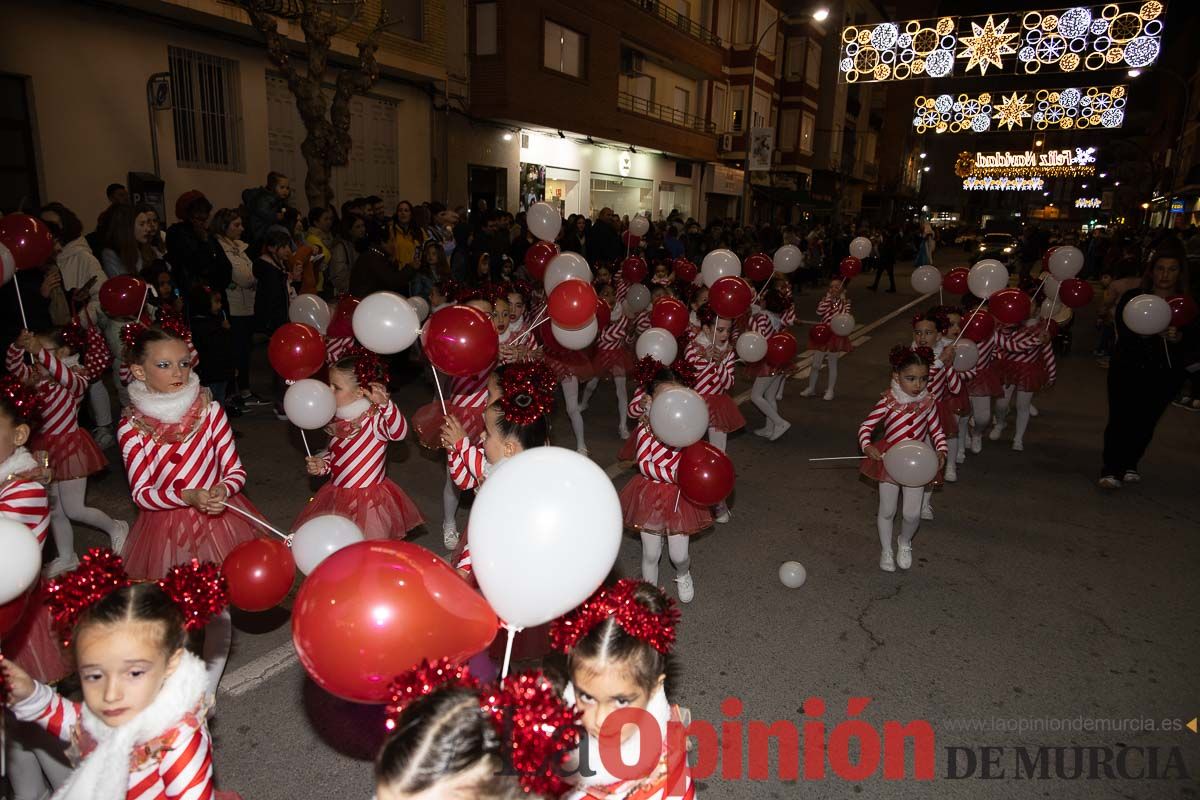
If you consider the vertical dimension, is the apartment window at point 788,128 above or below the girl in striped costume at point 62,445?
above

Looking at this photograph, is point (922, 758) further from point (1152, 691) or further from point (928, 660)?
point (1152, 691)

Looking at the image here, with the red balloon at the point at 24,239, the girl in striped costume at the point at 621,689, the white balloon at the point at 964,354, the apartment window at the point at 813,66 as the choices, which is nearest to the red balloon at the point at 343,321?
the red balloon at the point at 24,239

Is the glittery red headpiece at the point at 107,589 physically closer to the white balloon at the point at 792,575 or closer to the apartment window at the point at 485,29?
the white balloon at the point at 792,575

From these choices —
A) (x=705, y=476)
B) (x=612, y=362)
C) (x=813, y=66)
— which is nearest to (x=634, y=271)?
(x=612, y=362)

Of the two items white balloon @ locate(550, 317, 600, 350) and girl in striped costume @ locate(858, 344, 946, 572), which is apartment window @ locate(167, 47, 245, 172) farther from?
girl in striped costume @ locate(858, 344, 946, 572)

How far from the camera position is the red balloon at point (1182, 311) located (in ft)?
19.6

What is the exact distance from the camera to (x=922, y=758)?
10.7 feet

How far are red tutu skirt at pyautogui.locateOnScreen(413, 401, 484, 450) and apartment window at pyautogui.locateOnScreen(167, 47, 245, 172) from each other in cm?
923

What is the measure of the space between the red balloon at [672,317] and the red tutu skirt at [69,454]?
420cm

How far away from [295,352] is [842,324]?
673cm

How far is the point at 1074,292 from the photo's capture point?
24.4 ft

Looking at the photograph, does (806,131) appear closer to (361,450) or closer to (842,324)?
(842,324)

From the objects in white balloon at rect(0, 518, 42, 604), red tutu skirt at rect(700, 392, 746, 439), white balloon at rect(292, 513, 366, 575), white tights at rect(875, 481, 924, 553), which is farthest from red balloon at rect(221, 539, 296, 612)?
red tutu skirt at rect(700, 392, 746, 439)

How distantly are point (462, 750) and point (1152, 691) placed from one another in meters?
4.00
